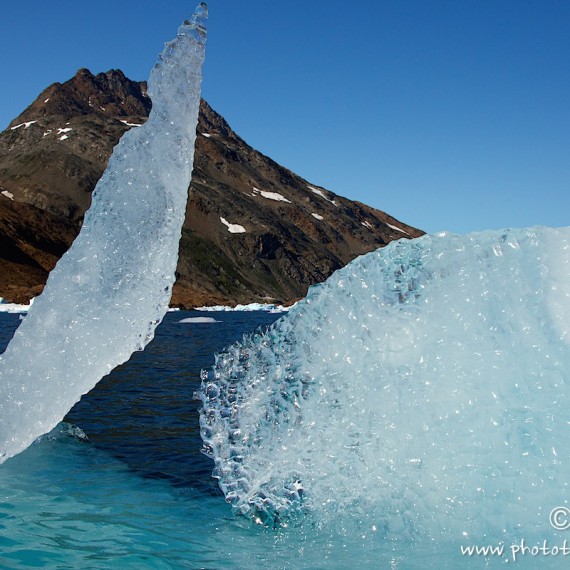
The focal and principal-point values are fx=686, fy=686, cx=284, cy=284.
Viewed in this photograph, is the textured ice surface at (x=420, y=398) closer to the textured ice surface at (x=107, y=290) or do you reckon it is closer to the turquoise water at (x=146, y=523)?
the turquoise water at (x=146, y=523)

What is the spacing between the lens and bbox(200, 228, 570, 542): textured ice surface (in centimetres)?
759

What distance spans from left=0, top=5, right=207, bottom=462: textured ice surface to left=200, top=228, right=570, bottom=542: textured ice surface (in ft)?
6.59

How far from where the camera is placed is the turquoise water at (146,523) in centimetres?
773

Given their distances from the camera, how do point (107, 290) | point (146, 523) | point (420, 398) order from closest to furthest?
1. point (420, 398)
2. point (146, 523)
3. point (107, 290)

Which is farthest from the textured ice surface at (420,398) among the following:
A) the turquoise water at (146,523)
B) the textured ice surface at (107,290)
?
the textured ice surface at (107,290)

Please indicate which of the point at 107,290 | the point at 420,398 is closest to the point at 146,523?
the point at 107,290

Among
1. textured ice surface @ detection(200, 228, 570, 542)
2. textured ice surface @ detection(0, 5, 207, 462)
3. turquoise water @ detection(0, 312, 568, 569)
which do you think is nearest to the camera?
textured ice surface @ detection(200, 228, 570, 542)

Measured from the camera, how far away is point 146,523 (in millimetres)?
9438

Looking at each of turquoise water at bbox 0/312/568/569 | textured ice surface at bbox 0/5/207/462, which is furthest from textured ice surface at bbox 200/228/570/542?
textured ice surface at bbox 0/5/207/462

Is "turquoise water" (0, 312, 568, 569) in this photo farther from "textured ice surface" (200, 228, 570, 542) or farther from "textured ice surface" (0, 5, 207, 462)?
"textured ice surface" (0, 5, 207, 462)

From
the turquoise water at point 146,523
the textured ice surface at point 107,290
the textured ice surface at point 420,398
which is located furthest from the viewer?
the textured ice surface at point 107,290

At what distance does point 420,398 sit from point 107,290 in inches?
193

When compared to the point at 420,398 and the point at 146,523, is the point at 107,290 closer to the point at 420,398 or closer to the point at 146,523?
the point at 146,523

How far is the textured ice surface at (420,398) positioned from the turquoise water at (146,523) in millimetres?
379
